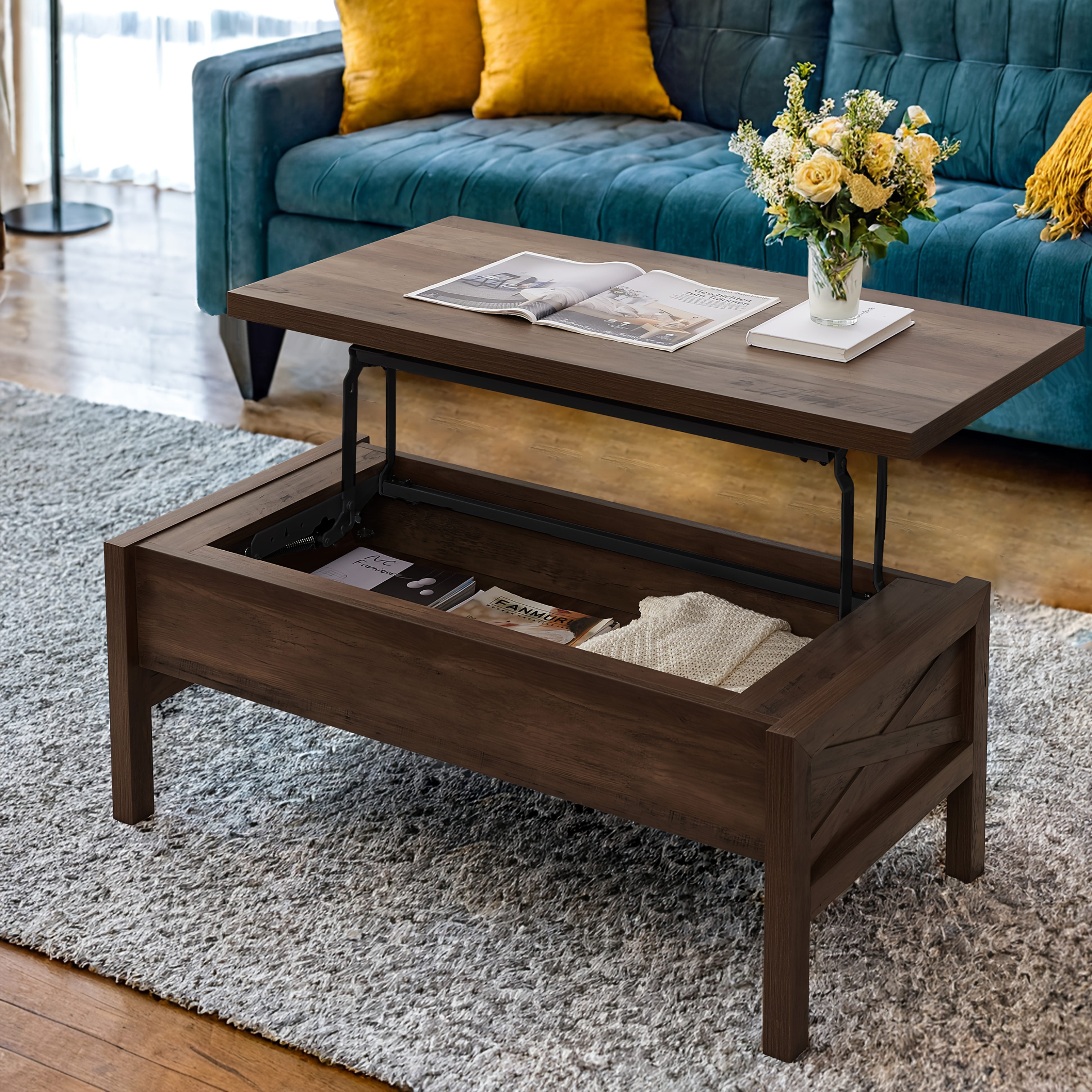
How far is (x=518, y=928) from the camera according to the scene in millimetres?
1754

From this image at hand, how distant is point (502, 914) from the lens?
1777 millimetres

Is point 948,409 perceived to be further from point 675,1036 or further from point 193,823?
point 193,823

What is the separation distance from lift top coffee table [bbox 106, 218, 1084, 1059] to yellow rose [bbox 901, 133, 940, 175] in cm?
22

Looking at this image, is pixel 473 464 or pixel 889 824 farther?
pixel 473 464

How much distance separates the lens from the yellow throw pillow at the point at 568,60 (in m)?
3.51

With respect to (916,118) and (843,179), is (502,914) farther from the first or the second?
(916,118)

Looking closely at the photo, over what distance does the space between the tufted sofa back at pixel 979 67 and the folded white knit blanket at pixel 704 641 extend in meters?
1.68

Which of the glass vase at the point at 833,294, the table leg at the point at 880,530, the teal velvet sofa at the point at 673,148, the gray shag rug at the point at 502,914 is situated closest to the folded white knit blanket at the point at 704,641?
the table leg at the point at 880,530

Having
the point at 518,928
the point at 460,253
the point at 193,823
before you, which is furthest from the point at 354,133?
the point at 518,928

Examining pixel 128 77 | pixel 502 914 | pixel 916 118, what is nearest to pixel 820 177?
pixel 916 118

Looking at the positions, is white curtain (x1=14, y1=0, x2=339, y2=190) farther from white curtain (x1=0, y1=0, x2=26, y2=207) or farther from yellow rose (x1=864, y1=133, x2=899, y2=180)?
yellow rose (x1=864, y1=133, x2=899, y2=180)

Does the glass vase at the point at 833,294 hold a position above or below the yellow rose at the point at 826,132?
below

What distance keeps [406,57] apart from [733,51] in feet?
2.44

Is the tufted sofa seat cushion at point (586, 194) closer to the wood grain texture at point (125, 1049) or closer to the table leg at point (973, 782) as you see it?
the table leg at point (973, 782)
